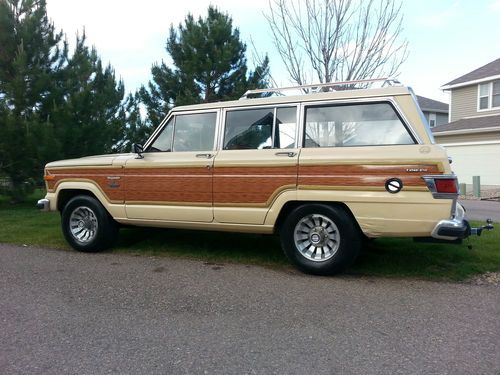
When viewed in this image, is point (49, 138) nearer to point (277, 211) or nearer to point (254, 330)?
point (277, 211)

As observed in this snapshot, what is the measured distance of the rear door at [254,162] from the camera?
526 centimetres

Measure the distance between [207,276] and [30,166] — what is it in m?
7.84

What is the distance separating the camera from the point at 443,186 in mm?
4500

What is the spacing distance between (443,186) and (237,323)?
247cm

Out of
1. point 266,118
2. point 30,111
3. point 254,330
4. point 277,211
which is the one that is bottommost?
point 254,330

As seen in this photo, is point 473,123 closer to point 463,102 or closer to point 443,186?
point 463,102

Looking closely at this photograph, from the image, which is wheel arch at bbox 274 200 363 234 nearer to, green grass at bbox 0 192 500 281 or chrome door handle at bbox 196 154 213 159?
green grass at bbox 0 192 500 281

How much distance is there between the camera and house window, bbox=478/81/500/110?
22.7 metres

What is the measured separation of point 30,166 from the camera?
11.1m

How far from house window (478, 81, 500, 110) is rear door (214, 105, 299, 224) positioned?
21355mm

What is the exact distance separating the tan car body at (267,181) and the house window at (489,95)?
2115 centimetres

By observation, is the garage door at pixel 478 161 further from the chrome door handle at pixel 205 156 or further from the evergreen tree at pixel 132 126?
the chrome door handle at pixel 205 156

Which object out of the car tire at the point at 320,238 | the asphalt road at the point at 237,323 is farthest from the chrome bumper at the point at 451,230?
the car tire at the point at 320,238

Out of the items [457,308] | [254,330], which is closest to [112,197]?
[254,330]
